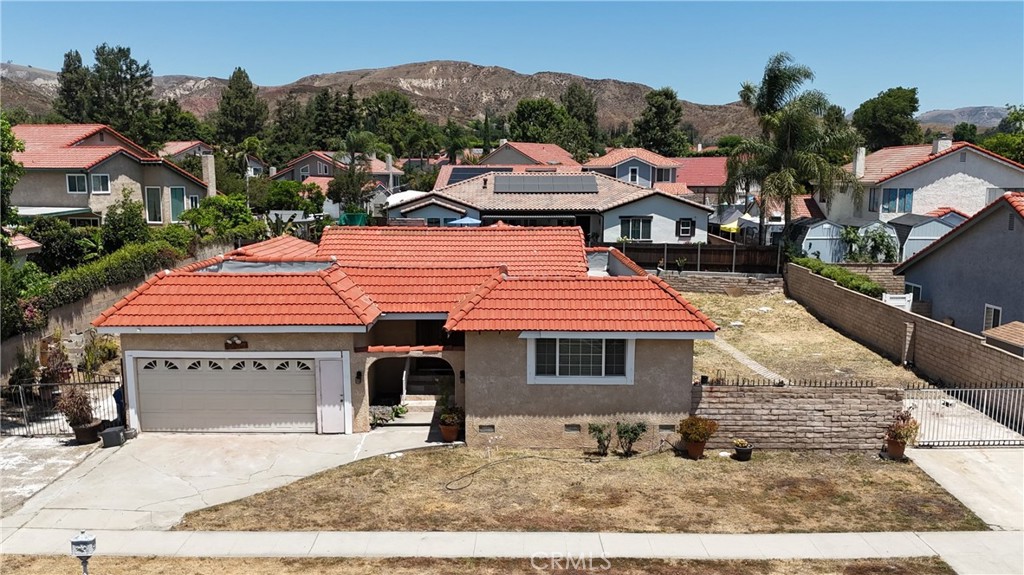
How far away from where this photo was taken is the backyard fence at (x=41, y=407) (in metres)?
18.0

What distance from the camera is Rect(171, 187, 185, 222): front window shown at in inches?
1578

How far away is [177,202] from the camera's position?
40.4 m

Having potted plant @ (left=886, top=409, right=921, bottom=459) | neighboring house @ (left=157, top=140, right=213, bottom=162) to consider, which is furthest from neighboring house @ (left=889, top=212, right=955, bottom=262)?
neighboring house @ (left=157, top=140, right=213, bottom=162)

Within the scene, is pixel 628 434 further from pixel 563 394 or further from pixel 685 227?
pixel 685 227

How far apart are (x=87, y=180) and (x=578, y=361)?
30671mm

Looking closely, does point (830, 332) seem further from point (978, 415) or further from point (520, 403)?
point (520, 403)

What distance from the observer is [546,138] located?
10431 centimetres

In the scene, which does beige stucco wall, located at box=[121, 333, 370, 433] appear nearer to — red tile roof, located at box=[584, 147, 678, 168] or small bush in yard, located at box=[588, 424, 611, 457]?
small bush in yard, located at box=[588, 424, 611, 457]

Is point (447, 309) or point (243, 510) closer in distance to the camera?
point (243, 510)

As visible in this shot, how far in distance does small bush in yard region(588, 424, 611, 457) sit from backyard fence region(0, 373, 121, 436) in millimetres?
11682

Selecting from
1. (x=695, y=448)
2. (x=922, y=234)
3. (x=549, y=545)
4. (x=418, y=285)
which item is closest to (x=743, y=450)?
(x=695, y=448)

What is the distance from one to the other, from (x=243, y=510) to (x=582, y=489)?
6.45 m

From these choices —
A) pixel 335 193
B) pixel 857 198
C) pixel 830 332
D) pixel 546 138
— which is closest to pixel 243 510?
pixel 830 332
